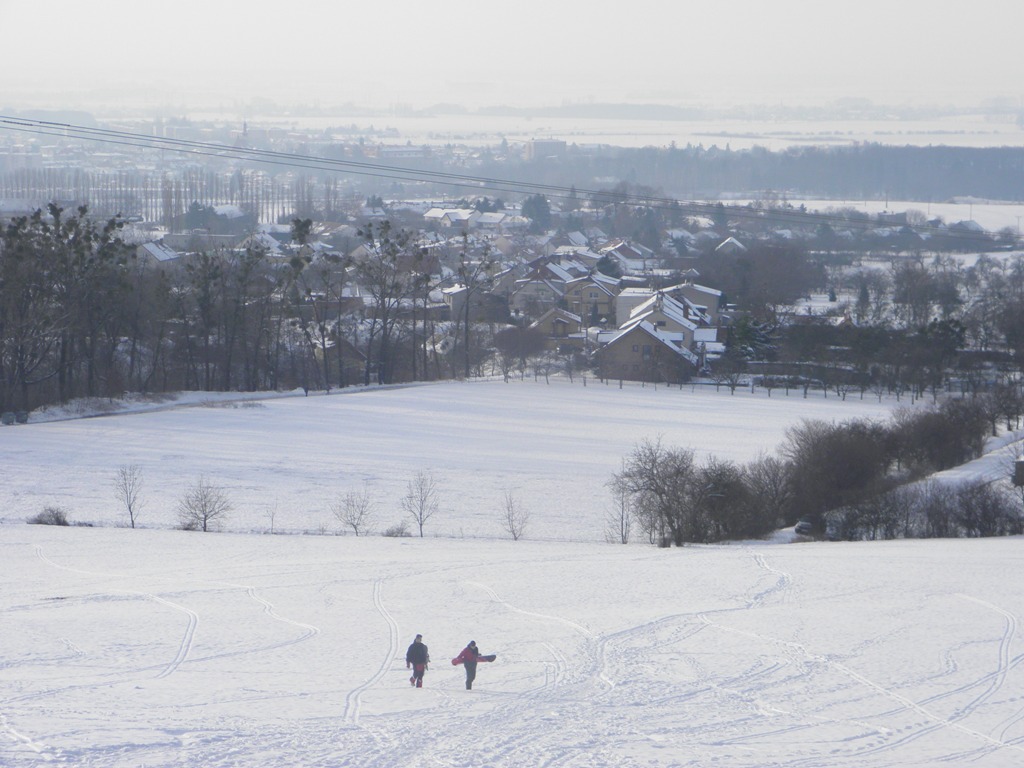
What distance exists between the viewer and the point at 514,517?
19.1 meters

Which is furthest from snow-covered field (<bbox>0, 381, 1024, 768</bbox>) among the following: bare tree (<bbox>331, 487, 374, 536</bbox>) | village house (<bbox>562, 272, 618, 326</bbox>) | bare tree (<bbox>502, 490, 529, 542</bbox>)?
village house (<bbox>562, 272, 618, 326</bbox>)

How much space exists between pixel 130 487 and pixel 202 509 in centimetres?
252

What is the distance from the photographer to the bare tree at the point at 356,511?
1834cm

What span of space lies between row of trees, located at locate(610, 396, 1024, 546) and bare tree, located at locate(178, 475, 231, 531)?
22.6 feet

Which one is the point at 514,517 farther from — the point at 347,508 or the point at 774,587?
the point at 774,587

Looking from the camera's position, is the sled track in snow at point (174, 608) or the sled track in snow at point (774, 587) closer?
the sled track in snow at point (174, 608)

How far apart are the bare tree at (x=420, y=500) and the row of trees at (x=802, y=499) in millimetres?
3340

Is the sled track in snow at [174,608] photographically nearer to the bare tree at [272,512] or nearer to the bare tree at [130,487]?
the bare tree at [130,487]

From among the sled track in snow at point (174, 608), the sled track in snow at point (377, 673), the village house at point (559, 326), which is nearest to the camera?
the sled track in snow at point (377, 673)

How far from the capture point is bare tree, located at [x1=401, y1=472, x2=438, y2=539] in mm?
18803

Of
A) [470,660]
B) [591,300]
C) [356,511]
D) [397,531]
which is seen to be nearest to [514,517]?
[397,531]

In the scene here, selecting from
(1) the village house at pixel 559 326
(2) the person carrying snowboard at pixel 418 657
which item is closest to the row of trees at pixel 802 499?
(2) the person carrying snowboard at pixel 418 657

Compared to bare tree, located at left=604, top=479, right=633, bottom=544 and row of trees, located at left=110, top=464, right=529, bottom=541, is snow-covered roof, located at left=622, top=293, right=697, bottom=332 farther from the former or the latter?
row of trees, located at left=110, top=464, right=529, bottom=541

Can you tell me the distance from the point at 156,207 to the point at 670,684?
93400 mm
